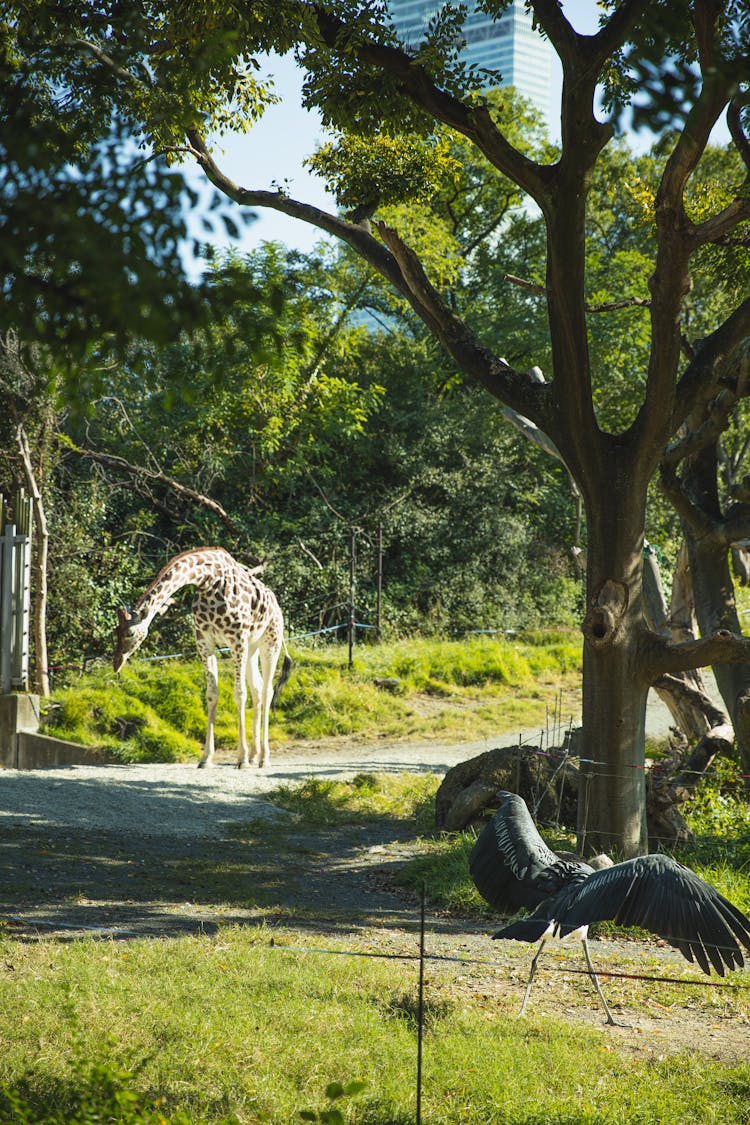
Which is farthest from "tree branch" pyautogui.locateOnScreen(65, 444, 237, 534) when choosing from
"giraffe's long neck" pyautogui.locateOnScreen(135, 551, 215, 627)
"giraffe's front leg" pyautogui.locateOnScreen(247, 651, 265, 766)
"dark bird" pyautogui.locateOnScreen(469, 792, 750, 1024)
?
"dark bird" pyautogui.locateOnScreen(469, 792, 750, 1024)

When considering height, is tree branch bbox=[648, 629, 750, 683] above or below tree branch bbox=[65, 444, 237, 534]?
below

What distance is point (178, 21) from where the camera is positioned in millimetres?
7324

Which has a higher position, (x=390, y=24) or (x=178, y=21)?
(x=390, y=24)

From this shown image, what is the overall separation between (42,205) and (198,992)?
3631 mm

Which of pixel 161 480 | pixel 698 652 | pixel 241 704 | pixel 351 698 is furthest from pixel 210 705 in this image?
pixel 161 480

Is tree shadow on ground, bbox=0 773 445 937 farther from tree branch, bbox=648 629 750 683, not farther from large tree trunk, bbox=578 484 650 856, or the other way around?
tree branch, bbox=648 629 750 683

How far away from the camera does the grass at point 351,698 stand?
13.5 metres

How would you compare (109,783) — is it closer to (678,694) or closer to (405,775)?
(405,775)

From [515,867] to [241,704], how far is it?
7.38 metres

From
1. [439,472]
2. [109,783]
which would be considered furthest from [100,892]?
[439,472]

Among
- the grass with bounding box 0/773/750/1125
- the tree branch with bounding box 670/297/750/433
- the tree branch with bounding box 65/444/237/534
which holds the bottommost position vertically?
the grass with bounding box 0/773/750/1125

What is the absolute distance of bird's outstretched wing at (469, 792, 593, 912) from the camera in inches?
197

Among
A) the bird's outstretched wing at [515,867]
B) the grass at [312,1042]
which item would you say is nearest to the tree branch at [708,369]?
the bird's outstretched wing at [515,867]

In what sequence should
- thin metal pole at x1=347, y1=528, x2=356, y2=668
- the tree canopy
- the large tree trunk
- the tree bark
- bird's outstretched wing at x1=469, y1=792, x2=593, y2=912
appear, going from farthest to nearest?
1. thin metal pole at x1=347, y1=528, x2=356, y2=668
2. the tree bark
3. the large tree trunk
4. the tree canopy
5. bird's outstretched wing at x1=469, y1=792, x2=593, y2=912
